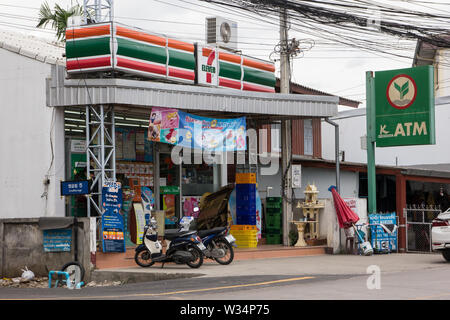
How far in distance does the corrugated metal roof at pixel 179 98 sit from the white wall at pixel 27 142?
54cm

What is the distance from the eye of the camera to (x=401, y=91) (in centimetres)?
2209

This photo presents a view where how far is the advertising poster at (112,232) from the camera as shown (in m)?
17.2

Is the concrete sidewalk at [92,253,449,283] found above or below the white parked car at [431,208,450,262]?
below

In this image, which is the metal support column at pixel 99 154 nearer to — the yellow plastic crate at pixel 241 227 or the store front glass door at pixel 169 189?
the store front glass door at pixel 169 189

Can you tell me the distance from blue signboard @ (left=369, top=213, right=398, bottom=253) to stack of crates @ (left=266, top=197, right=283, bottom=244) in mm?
3018

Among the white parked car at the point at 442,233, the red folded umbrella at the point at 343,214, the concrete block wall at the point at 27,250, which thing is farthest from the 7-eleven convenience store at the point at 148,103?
the white parked car at the point at 442,233

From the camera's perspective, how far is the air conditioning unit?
23.6 metres

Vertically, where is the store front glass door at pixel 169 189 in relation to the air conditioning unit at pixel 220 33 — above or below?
below

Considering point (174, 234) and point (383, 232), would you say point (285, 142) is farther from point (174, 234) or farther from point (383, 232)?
point (174, 234)

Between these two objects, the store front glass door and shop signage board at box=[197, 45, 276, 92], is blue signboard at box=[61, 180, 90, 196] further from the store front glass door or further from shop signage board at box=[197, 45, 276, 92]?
the store front glass door

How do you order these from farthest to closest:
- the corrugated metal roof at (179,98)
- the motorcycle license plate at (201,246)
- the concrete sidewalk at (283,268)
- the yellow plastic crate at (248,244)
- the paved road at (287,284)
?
1. the yellow plastic crate at (248,244)
2. the corrugated metal roof at (179,98)
3. the motorcycle license plate at (201,246)
4. the concrete sidewalk at (283,268)
5. the paved road at (287,284)

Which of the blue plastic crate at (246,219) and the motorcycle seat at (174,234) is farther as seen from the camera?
the blue plastic crate at (246,219)

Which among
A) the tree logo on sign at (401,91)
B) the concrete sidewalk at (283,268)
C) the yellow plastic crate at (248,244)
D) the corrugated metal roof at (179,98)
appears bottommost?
the concrete sidewalk at (283,268)

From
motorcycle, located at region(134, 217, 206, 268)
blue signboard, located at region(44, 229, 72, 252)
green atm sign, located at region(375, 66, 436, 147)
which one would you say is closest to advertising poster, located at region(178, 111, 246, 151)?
motorcycle, located at region(134, 217, 206, 268)
